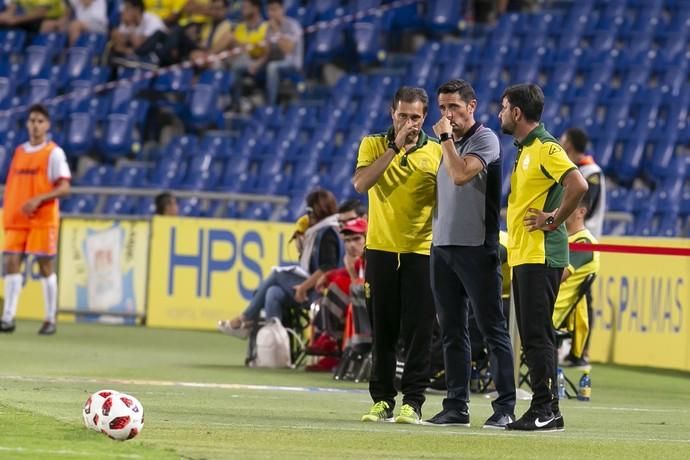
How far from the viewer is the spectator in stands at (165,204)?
21.0m

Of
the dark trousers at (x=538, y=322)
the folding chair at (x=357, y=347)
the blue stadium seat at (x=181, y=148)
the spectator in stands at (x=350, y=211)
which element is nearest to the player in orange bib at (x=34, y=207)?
the spectator in stands at (x=350, y=211)

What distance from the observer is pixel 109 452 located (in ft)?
26.6

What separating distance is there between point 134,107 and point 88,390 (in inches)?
546

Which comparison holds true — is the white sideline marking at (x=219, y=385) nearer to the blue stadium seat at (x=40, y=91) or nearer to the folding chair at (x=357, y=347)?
the folding chair at (x=357, y=347)

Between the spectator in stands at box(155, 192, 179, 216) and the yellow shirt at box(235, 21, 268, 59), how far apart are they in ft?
16.2

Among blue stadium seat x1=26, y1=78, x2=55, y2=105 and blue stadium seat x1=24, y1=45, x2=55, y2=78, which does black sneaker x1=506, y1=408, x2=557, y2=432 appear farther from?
blue stadium seat x1=24, y1=45, x2=55, y2=78

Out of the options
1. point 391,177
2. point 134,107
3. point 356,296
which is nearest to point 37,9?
point 134,107

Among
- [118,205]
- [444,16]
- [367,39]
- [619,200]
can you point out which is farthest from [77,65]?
[619,200]

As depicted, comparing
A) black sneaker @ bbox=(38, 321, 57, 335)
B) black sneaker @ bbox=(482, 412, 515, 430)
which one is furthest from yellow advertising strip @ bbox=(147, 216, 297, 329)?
black sneaker @ bbox=(482, 412, 515, 430)

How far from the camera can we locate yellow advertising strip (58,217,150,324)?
69.5 feet

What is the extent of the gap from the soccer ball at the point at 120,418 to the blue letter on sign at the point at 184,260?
12.1m

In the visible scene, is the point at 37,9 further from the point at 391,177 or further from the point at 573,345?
the point at 391,177

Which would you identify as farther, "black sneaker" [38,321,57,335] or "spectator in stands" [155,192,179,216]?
"spectator in stands" [155,192,179,216]

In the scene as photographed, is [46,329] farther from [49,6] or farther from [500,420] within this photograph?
[49,6]
